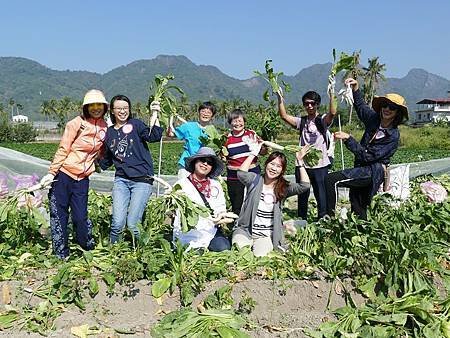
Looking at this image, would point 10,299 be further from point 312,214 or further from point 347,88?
point 312,214

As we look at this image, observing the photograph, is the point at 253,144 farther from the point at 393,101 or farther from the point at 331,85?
the point at 393,101

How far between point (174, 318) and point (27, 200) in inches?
80.4

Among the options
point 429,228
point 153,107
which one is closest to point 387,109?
point 429,228

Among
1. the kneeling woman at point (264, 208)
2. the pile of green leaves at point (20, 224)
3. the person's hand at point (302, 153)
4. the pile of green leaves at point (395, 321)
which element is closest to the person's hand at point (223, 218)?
the kneeling woman at point (264, 208)

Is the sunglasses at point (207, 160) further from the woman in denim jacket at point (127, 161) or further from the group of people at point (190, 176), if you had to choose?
the woman in denim jacket at point (127, 161)

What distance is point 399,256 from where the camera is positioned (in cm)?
347

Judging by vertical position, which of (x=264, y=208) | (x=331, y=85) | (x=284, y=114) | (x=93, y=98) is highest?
(x=331, y=85)

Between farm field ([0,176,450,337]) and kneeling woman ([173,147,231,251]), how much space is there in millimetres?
268

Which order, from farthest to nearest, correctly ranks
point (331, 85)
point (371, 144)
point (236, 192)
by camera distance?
1. point (236, 192)
2. point (331, 85)
3. point (371, 144)

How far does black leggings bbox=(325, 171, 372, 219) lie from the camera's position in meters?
4.55

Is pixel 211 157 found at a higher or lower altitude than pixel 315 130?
lower

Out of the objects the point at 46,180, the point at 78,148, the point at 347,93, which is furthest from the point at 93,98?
the point at 347,93

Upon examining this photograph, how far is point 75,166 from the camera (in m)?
4.10

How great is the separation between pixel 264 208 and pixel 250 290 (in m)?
0.98
